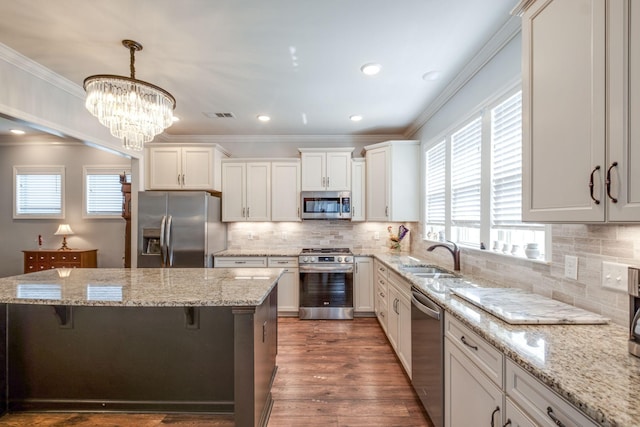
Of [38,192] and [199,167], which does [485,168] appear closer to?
[199,167]

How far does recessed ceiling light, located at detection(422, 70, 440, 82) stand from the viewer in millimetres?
2719

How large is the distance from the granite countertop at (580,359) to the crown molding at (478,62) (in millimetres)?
1846

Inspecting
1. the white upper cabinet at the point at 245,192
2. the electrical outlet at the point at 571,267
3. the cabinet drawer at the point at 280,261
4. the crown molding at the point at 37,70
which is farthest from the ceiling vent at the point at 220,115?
the electrical outlet at the point at 571,267

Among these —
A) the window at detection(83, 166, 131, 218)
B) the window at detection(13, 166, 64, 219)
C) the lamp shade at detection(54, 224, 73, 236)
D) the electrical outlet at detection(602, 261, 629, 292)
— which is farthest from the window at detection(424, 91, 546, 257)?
the window at detection(13, 166, 64, 219)

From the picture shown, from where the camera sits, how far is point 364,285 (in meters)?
4.23

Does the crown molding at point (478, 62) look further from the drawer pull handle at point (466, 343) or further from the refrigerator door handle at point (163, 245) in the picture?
the refrigerator door handle at point (163, 245)

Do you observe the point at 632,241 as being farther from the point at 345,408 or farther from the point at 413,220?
the point at 413,220

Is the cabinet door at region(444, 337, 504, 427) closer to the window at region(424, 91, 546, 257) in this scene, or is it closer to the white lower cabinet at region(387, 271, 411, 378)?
the white lower cabinet at region(387, 271, 411, 378)

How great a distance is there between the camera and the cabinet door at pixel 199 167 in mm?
4324

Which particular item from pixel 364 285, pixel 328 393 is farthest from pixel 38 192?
pixel 328 393

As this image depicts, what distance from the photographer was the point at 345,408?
223 cm

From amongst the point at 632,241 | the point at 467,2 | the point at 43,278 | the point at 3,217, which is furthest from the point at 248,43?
Result: the point at 3,217

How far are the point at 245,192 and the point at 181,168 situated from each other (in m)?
0.96

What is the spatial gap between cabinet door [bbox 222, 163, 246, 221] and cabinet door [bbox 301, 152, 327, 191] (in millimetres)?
951
